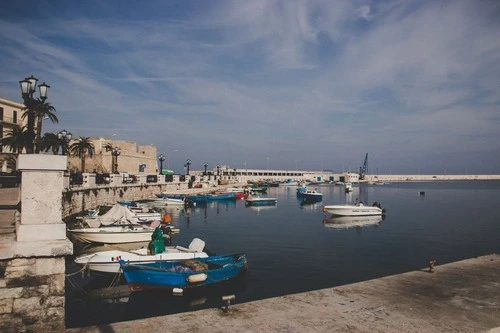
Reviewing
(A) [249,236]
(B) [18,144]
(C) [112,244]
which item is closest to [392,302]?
(C) [112,244]

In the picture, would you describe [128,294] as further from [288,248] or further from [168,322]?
[288,248]

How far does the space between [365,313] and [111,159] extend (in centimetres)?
7408

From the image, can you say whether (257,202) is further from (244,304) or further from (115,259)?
(244,304)

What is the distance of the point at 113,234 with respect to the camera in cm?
2434

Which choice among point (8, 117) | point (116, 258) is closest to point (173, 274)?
point (116, 258)

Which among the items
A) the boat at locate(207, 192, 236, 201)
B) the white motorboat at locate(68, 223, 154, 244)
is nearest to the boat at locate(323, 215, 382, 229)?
the white motorboat at locate(68, 223, 154, 244)

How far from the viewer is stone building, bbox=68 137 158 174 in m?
69.8

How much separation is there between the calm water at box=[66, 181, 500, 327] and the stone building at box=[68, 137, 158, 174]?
2984 cm

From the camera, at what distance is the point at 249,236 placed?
3147 centimetres

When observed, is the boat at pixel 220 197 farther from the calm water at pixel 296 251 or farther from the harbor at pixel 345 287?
the harbor at pixel 345 287

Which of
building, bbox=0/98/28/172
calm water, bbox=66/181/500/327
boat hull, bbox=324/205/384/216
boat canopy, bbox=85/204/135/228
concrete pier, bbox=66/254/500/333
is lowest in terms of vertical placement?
calm water, bbox=66/181/500/327

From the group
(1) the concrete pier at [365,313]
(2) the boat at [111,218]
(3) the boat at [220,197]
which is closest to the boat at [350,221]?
(2) the boat at [111,218]

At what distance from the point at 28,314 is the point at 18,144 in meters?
49.9

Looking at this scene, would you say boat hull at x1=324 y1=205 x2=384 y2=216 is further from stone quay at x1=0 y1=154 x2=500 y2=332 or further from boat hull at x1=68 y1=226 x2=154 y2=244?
stone quay at x1=0 y1=154 x2=500 y2=332
